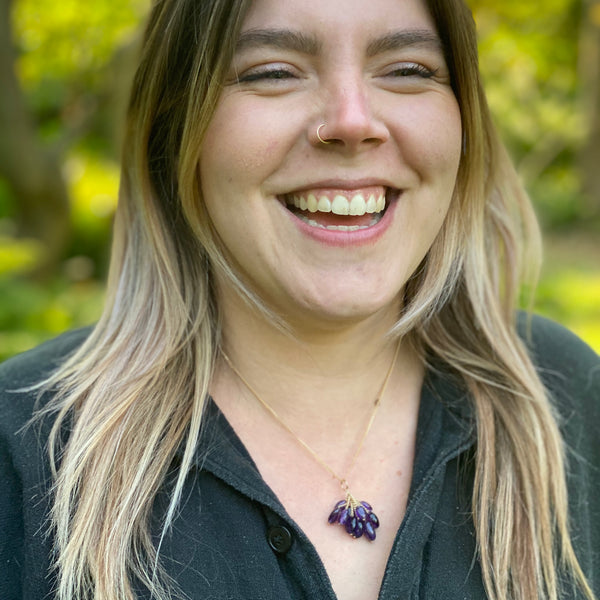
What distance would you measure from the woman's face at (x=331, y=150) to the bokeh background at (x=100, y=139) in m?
2.68

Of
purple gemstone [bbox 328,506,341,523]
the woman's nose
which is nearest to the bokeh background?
the woman's nose

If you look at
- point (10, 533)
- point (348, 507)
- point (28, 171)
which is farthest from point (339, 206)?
point (28, 171)

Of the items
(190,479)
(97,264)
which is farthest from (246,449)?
(97,264)

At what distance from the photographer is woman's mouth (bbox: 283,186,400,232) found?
1.81 metres

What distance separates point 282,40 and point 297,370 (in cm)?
78

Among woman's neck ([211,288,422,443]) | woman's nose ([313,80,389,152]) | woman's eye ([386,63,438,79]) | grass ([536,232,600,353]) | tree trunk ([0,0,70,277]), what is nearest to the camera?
woman's nose ([313,80,389,152])

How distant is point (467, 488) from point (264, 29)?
46.3 inches

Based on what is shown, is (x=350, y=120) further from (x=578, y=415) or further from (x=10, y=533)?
(x=10, y=533)

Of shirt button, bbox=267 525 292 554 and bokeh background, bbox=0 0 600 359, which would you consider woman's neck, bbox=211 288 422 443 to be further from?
bokeh background, bbox=0 0 600 359

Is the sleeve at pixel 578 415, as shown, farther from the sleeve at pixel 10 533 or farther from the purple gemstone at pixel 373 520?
the sleeve at pixel 10 533

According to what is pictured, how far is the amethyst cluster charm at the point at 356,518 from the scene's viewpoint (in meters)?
1.84

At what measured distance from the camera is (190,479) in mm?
1840

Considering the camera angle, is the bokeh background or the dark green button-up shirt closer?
the dark green button-up shirt

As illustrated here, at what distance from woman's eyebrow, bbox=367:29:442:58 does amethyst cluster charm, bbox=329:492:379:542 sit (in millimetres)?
1028
